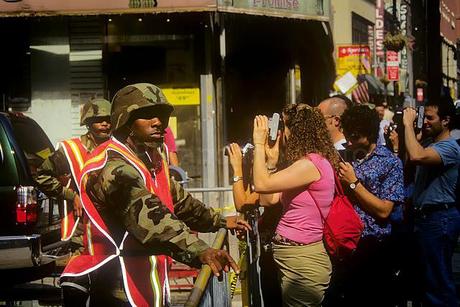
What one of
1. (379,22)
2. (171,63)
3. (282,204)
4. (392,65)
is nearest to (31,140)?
(282,204)

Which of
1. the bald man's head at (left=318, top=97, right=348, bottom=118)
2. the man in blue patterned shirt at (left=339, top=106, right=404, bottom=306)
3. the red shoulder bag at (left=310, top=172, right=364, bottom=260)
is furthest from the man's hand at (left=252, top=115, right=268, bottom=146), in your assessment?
the bald man's head at (left=318, top=97, right=348, bottom=118)

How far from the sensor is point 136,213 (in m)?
3.78

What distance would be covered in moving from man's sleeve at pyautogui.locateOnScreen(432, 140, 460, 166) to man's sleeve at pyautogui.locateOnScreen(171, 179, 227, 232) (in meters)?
2.74

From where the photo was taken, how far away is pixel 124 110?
4094 millimetres

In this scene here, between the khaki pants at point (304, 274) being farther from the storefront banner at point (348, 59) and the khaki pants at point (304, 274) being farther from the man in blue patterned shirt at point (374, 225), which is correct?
the storefront banner at point (348, 59)

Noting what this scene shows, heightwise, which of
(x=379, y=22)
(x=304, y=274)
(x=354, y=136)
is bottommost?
(x=304, y=274)

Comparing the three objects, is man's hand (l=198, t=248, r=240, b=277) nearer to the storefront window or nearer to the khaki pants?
the khaki pants

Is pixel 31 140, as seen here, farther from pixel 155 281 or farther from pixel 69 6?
pixel 69 6

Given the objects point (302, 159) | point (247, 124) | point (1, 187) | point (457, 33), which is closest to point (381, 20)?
point (247, 124)

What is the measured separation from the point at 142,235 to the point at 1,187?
4908 mm

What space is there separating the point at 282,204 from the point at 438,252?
6.29ft

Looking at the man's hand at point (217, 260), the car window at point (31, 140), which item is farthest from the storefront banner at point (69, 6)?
the man's hand at point (217, 260)

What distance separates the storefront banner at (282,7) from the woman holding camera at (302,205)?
33.3ft

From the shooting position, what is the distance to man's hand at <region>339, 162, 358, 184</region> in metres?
5.53
